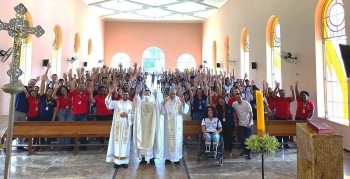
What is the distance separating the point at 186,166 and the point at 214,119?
1.19 m

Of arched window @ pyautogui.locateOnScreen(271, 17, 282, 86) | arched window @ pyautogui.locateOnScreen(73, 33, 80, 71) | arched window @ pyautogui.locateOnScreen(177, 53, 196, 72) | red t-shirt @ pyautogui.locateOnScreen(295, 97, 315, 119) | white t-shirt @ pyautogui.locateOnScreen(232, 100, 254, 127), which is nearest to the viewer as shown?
white t-shirt @ pyautogui.locateOnScreen(232, 100, 254, 127)

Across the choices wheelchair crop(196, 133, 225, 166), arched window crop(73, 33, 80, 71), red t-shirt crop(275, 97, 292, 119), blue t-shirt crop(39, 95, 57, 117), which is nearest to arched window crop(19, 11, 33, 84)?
blue t-shirt crop(39, 95, 57, 117)

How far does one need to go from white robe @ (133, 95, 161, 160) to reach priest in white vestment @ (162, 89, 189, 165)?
171mm

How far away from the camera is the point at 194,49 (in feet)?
67.7

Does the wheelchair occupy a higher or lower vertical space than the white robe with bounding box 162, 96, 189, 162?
lower

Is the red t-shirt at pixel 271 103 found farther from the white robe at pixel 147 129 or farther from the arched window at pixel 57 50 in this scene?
the arched window at pixel 57 50

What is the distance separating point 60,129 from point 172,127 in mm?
2764

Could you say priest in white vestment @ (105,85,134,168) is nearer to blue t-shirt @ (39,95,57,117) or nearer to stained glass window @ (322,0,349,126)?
blue t-shirt @ (39,95,57,117)

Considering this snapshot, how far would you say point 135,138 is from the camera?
16.7ft

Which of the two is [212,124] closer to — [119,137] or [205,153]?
[205,153]

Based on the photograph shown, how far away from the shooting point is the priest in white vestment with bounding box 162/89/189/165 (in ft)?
16.8

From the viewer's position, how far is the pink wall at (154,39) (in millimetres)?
20000

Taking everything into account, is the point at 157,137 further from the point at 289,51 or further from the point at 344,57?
the point at 289,51

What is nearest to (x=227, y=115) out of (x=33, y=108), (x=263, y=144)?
(x=263, y=144)
